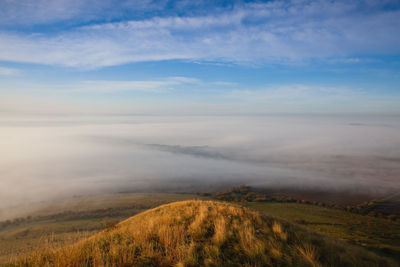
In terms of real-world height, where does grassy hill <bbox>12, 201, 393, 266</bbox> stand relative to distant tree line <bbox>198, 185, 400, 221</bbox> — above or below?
above

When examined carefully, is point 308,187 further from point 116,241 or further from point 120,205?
point 116,241

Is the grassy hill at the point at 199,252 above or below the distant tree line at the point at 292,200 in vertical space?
above

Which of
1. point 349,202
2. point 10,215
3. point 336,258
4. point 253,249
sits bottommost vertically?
point 10,215

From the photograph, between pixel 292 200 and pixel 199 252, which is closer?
pixel 199 252

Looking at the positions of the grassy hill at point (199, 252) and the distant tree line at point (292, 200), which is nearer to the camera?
the grassy hill at point (199, 252)

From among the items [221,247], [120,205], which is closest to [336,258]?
[221,247]

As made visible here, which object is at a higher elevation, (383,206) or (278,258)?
(278,258)

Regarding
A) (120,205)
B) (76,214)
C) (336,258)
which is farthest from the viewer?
(120,205)

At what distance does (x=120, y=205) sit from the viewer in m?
118

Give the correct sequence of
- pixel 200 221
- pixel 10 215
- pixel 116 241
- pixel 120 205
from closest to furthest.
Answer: pixel 116 241 < pixel 200 221 < pixel 120 205 < pixel 10 215

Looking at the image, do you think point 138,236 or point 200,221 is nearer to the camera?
point 138,236

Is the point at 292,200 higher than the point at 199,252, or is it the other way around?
the point at 199,252

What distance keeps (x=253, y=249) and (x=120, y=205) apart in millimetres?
131893

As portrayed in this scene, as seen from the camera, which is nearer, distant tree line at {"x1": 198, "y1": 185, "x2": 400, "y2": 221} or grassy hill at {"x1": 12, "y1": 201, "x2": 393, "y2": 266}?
grassy hill at {"x1": 12, "y1": 201, "x2": 393, "y2": 266}
